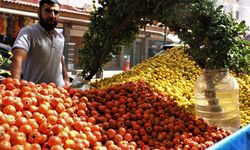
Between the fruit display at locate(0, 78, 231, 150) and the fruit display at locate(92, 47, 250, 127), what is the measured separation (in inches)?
31.4

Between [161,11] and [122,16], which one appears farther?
[122,16]

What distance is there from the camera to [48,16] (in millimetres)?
3717

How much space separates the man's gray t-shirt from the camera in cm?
357

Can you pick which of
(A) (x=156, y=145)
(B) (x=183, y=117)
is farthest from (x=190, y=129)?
(A) (x=156, y=145)

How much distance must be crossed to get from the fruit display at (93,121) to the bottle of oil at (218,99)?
11.0 inches

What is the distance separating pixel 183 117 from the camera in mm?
3064

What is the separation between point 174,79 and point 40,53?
2.12 m

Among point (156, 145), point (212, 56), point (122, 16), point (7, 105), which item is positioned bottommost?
point (156, 145)

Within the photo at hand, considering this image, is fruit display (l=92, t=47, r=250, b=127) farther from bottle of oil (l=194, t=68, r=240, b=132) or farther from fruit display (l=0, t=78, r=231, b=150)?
fruit display (l=0, t=78, r=231, b=150)

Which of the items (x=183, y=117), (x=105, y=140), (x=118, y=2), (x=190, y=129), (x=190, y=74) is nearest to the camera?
(x=105, y=140)

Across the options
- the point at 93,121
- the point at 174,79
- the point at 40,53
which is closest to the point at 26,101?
the point at 93,121

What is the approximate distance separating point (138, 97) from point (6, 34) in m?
11.9

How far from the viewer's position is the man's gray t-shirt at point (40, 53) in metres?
3.57

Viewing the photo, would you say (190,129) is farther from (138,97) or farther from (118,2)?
(118,2)
